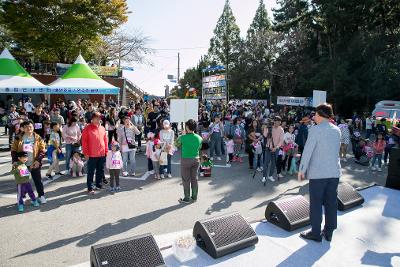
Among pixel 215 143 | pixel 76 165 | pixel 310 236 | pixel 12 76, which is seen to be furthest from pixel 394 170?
pixel 12 76

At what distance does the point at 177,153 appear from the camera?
1287cm

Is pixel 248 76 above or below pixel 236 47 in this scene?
below

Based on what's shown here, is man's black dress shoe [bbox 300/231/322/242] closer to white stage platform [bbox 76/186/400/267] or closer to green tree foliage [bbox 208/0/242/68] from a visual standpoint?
white stage platform [bbox 76/186/400/267]

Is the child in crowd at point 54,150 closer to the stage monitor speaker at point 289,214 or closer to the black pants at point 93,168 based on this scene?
the black pants at point 93,168

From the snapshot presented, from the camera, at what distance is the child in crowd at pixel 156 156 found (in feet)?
28.5

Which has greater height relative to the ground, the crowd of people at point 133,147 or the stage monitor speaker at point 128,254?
the crowd of people at point 133,147

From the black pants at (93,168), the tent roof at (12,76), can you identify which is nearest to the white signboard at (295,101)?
the tent roof at (12,76)

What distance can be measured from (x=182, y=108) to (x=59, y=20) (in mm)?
21069

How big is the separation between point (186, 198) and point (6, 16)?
2595cm

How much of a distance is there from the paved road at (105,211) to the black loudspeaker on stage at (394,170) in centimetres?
127

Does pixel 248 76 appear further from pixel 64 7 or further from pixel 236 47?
pixel 64 7

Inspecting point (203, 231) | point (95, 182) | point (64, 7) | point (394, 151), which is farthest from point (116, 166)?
point (64, 7)

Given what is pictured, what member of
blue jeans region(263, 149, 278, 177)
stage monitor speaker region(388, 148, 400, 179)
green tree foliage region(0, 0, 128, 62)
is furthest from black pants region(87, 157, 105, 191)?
green tree foliage region(0, 0, 128, 62)

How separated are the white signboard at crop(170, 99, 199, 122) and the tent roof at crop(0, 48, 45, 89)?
8052mm
